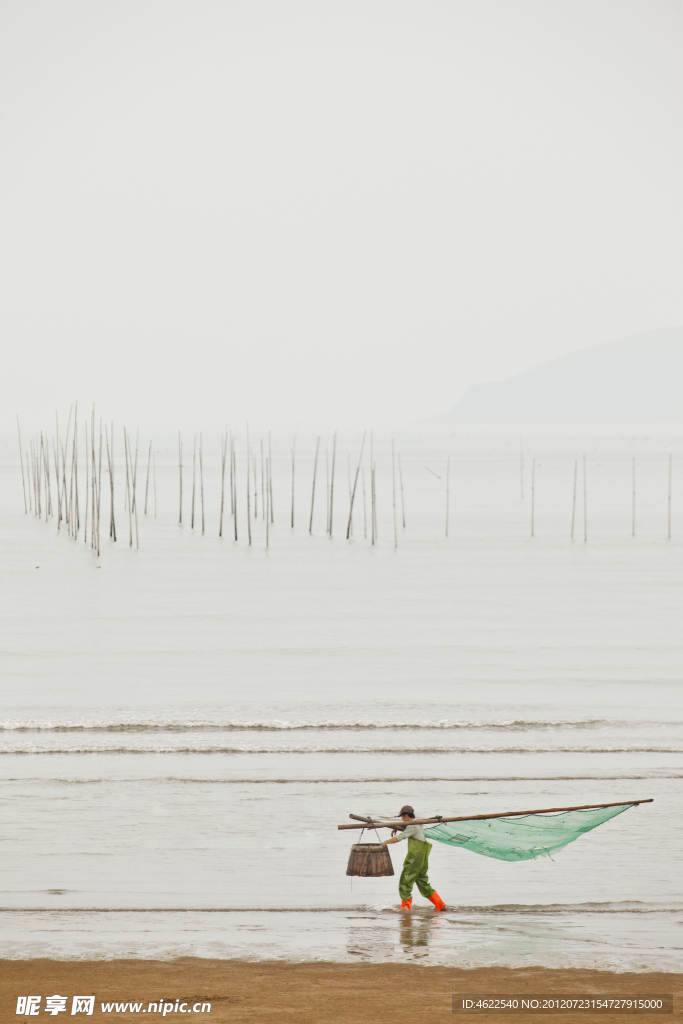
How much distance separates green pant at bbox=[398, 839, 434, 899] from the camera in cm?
631

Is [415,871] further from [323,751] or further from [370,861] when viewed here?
[323,751]

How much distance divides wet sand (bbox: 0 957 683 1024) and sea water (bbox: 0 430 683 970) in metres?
0.22

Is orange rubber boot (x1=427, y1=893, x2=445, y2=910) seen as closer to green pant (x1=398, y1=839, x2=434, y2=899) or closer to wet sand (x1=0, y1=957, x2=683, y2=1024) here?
green pant (x1=398, y1=839, x2=434, y2=899)

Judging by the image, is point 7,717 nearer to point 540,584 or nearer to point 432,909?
point 432,909

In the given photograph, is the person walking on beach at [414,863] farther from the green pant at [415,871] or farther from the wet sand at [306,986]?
the wet sand at [306,986]

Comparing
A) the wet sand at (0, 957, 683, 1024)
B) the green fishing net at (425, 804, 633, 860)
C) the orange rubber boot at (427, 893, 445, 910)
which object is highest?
the green fishing net at (425, 804, 633, 860)

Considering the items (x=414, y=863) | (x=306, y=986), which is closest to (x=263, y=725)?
(x=414, y=863)

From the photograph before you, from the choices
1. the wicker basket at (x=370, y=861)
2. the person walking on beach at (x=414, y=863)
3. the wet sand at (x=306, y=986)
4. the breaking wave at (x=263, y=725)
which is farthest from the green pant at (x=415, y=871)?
the breaking wave at (x=263, y=725)

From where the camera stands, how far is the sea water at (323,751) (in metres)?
6.15

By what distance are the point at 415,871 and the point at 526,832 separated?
770mm

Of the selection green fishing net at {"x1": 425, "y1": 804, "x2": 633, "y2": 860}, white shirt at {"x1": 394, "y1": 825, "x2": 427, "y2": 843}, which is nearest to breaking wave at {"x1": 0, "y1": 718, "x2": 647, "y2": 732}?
green fishing net at {"x1": 425, "y1": 804, "x2": 633, "y2": 860}

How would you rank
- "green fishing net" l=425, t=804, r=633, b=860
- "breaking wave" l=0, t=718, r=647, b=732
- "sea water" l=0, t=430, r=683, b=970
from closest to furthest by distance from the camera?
"sea water" l=0, t=430, r=683, b=970 → "green fishing net" l=425, t=804, r=633, b=860 → "breaking wave" l=0, t=718, r=647, b=732

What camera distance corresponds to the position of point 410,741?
1106cm

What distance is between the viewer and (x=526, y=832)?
657 centimetres
